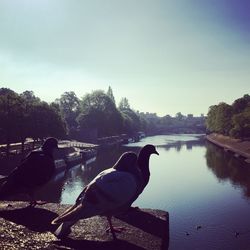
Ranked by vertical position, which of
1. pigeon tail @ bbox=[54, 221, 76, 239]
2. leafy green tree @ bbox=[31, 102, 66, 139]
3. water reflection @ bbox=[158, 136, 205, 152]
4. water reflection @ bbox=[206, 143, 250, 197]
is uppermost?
leafy green tree @ bbox=[31, 102, 66, 139]

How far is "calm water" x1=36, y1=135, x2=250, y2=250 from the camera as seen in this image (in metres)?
22.7

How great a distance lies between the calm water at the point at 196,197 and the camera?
22656 mm

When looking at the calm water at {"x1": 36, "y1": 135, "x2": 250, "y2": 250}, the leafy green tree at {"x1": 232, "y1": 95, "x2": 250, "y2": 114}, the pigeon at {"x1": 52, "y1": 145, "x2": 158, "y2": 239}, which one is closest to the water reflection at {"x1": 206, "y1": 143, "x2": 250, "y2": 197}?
the calm water at {"x1": 36, "y1": 135, "x2": 250, "y2": 250}

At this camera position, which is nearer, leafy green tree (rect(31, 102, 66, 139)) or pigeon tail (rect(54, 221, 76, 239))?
pigeon tail (rect(54, 221, 76, 239))

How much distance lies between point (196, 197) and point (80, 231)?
88.6ft

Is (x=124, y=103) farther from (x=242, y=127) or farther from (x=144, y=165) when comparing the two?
(x=144, y=165)

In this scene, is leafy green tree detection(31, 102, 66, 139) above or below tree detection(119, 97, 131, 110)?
below

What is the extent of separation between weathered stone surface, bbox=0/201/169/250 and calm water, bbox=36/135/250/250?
12.4 m

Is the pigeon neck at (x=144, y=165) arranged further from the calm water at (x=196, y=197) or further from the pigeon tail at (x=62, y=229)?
the calm water at (x=196, y=197)

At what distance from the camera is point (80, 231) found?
867cm

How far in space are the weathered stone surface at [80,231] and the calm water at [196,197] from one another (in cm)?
1237

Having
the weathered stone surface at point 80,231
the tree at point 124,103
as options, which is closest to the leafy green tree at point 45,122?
the weathered stone surface at point 80,231

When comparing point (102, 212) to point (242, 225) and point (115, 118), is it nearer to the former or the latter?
point (242, 225)

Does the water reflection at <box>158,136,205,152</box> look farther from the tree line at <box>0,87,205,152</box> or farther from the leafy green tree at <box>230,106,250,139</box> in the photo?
the tree line at <box>0,87,205,152</box>
